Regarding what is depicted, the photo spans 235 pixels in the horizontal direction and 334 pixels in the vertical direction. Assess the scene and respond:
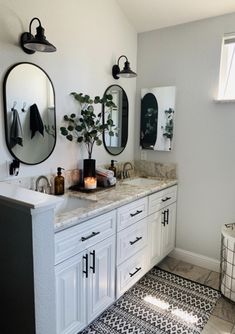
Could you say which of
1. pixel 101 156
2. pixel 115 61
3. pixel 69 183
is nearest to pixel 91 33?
pixel 115 61

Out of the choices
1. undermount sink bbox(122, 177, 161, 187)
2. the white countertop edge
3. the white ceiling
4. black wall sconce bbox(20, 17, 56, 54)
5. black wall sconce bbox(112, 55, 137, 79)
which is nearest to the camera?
the white countertop edge

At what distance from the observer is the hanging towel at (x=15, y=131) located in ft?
5.85

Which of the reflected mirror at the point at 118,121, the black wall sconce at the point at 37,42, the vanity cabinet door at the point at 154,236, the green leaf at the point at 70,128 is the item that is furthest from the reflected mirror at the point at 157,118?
the black wall sconce at the point at 37,42

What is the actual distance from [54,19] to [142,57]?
1.18 meters

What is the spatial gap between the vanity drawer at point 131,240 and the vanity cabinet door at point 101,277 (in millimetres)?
90

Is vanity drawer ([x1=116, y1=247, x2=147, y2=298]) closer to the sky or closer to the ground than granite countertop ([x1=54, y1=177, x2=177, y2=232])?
closer to the ground

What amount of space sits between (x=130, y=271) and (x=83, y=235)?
2.50ft

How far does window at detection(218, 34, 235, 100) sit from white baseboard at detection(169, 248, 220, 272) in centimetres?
164

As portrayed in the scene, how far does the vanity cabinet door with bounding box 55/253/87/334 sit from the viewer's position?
1.51 m

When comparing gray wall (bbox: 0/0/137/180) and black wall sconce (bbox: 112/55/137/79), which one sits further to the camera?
black wall sconce (bbox: 112/55/137/79)

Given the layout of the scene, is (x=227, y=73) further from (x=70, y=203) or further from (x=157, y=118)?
(x=70, y=203)

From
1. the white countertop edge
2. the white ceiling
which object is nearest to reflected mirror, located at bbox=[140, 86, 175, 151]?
the white ceiling

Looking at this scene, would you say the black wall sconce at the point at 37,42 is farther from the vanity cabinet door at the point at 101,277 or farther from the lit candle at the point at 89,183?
the vanity cabinet door at the point at 101,277

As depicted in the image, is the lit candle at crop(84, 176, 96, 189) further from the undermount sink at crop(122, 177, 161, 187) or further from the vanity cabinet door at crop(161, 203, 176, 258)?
the vanity cabinet door at crop(161, 203, 176, 258)
